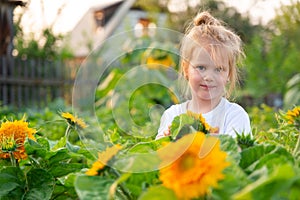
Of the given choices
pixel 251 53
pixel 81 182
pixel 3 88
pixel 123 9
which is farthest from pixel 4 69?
pixel 123 9

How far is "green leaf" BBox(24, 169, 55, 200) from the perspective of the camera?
1491 millimetres

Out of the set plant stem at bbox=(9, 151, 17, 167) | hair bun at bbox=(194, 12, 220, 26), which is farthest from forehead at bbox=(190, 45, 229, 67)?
plant stem at bbox=(9, 151, 17, 167)

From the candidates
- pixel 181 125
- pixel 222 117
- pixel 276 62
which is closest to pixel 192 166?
pixel 181 125

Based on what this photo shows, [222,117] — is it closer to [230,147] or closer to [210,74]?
[210,74]

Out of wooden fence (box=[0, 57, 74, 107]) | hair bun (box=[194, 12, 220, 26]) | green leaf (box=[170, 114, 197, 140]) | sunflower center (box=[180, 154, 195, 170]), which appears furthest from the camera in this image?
wooden fence (box=[0, 57, 74, 107])

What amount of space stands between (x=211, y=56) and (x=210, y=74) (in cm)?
18

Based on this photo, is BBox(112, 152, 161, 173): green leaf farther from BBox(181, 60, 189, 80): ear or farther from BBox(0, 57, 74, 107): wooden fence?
BBox(0, 57, 74, 107): wooden fence

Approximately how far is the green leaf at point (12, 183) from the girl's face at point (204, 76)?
45 cm

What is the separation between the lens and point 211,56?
1610 mm

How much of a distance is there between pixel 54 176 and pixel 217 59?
494 millimetres

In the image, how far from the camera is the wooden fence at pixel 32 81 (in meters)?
9.87

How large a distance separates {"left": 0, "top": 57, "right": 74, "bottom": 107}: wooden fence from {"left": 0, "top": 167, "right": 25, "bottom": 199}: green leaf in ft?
26.7

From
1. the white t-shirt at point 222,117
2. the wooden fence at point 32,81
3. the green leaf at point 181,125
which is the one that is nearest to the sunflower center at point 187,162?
the green leaf at point 181,125

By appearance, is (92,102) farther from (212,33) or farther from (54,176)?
(212,33)
